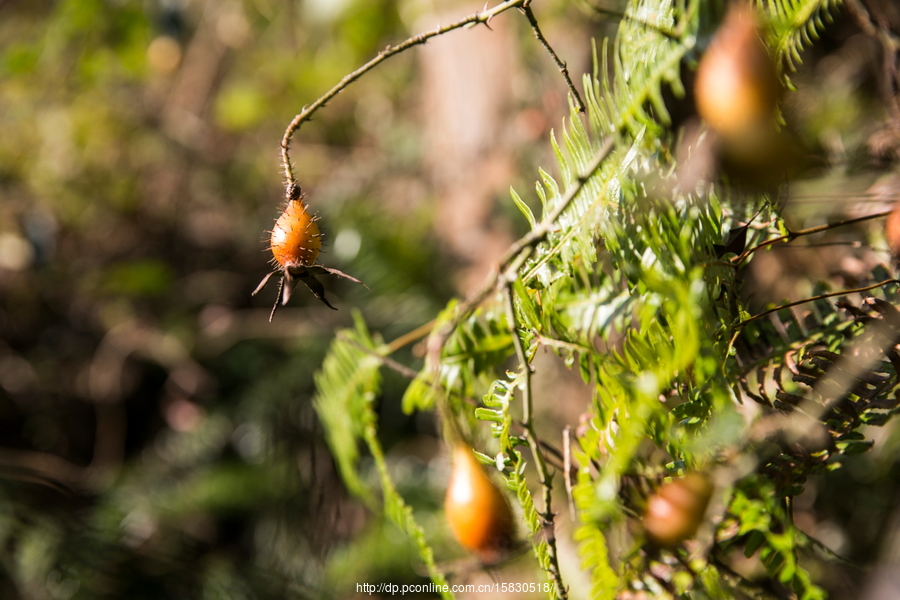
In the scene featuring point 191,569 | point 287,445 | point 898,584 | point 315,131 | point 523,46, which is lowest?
point 898,584

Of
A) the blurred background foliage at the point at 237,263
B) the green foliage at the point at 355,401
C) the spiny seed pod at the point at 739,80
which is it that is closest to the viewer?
the spiny seed pod at the point at 739,80

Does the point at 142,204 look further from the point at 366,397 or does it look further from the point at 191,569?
the point at 366,397

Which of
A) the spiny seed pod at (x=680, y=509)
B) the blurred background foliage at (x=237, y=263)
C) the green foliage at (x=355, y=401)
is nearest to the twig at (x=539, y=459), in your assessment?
the spiny seed pod at (x=680, y=509)

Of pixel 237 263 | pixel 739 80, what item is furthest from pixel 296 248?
pixel 237 263

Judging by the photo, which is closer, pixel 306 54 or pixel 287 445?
pixel 287 445

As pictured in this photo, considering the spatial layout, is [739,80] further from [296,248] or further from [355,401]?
[355,401]

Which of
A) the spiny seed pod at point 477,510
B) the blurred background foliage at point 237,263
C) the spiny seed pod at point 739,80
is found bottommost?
the spiny seed pod at point 477,510

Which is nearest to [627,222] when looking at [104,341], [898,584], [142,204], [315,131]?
[898,584]

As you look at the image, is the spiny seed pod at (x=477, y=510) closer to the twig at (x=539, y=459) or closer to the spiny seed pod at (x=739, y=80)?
the twig at (x=539, y=459)
